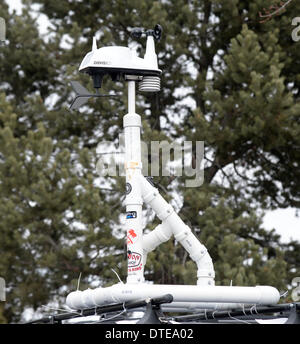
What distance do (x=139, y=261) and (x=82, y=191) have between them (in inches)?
187

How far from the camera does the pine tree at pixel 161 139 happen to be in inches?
416

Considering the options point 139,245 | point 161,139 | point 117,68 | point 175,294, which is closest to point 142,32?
point 117,68

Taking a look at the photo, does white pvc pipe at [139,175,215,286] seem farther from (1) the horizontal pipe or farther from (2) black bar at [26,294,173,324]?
(2) black bar at [26,294,173,324]

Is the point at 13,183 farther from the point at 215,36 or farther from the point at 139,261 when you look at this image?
the point at 139,261

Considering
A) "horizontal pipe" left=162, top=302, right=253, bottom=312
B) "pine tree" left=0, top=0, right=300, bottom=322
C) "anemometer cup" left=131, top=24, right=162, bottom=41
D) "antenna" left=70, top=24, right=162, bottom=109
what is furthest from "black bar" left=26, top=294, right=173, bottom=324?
"pine tree" left=0, top=0, right=300, bottom=322

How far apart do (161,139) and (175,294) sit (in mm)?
5511

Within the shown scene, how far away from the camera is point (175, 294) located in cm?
536

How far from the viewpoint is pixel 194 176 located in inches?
443

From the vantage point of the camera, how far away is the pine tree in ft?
34.7

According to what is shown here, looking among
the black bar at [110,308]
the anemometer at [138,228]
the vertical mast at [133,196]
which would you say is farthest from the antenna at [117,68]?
the black bar at [110,308]

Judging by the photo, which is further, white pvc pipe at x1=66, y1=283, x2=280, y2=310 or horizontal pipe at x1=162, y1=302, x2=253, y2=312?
horizontal pipe at x1=162, y1=302, x2=253, y2=312

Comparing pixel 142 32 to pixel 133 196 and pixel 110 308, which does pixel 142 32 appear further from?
pixel 110 308

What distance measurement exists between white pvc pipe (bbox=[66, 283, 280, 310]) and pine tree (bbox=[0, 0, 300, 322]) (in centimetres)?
376

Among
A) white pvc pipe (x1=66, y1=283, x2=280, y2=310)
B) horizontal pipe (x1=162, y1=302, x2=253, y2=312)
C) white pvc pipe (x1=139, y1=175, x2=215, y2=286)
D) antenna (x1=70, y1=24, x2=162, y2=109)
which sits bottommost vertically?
horizontal pipe (x1=162, y1=302, x2=253, y2=312)
